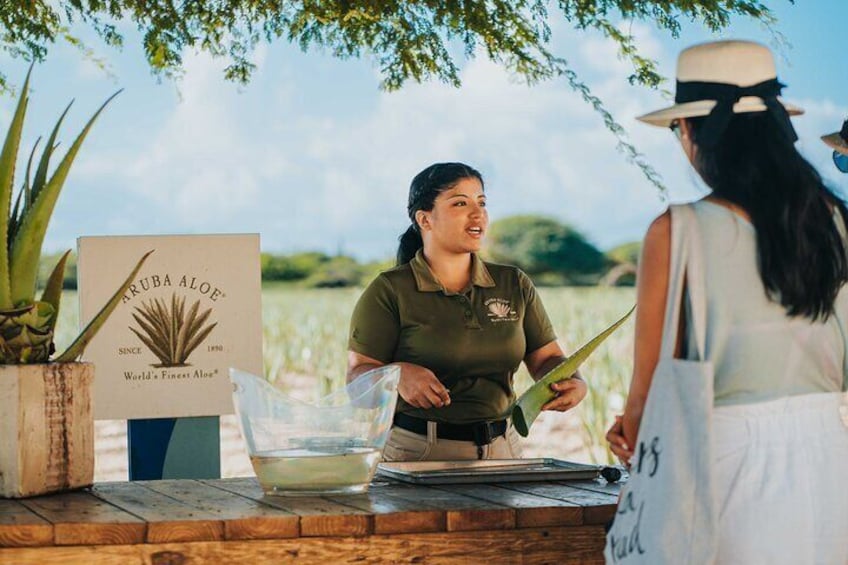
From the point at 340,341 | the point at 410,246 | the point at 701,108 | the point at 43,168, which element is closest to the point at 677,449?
the point at 701,108

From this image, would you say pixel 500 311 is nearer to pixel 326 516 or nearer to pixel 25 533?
pixel 326 516

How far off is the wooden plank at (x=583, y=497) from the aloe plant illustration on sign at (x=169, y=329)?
3.94 ft

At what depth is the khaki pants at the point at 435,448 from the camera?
3.75m

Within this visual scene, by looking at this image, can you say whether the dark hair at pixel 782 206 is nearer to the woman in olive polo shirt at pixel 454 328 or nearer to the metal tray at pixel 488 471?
the metal tray at pixel 488 471

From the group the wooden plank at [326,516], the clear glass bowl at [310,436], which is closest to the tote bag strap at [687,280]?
the wooden plank at [326,516]

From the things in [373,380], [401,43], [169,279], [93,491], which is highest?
[401,43]

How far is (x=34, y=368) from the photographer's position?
296 centimetres

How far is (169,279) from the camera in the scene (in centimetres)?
383

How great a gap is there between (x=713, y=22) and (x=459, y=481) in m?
2.09

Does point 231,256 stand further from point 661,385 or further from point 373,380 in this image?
point 661,385

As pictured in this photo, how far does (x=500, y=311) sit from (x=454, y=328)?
0.15 metres

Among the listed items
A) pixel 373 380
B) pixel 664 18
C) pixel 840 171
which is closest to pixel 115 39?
pixel 664 18

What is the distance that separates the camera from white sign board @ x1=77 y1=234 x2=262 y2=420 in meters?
3.80

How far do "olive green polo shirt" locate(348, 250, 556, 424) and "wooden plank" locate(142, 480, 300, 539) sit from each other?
99 cm
